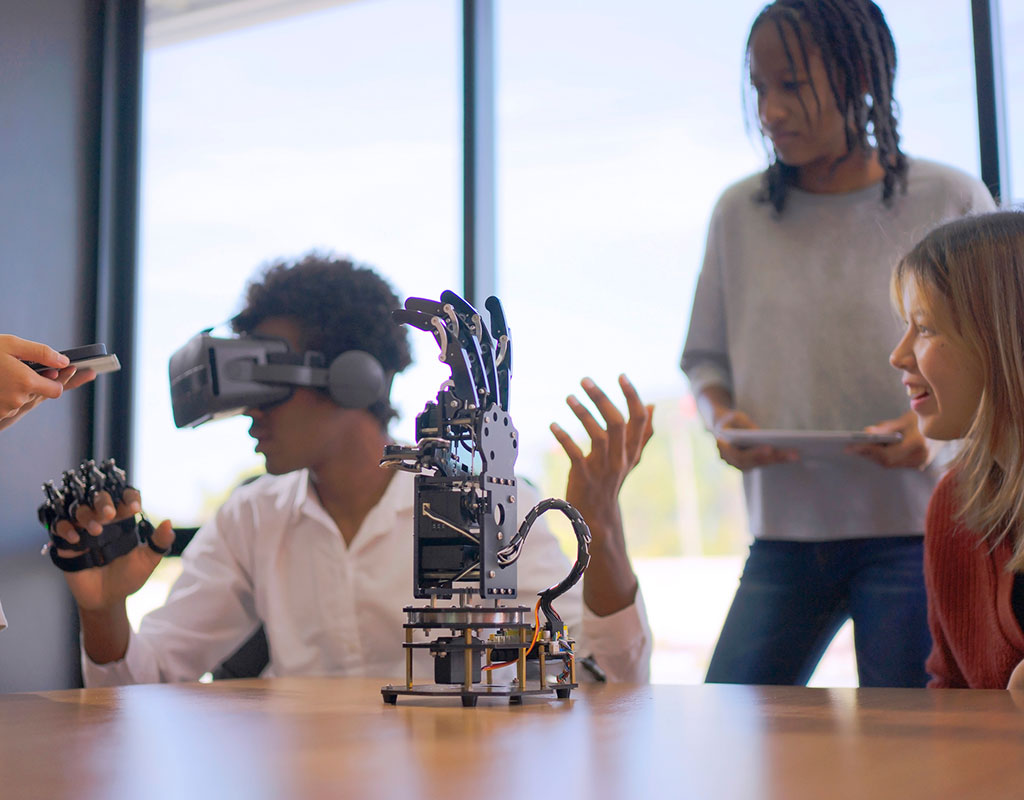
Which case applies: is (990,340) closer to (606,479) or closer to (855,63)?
(606,479)

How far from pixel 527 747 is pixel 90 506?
94 centimetres

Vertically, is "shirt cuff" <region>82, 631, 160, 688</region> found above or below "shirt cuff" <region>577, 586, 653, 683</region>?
below

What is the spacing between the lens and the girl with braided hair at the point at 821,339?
1745 mm

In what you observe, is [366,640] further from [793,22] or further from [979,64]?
[979,64]

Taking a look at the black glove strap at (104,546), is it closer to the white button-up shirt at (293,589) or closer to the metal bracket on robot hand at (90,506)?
the metal bracket on robot hand at (90,506)

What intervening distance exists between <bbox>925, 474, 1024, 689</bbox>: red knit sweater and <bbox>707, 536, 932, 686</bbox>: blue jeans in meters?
0.22

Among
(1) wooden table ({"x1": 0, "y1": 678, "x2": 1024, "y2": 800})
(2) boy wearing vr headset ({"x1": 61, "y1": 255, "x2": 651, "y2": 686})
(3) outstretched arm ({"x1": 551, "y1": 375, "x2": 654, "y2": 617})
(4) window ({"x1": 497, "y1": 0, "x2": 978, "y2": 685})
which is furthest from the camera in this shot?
(4) window ({"x1": 497, "y1": 0, "x2": 978, "y2": 685})

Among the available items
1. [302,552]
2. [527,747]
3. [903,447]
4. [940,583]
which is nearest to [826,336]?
[903,447]

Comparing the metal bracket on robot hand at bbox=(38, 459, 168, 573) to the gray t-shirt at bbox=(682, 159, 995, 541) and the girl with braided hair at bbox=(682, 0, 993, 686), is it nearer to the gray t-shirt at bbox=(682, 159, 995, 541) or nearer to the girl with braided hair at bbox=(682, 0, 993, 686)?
the girl with braided hair at bbox=(682, 0, 993, 686)

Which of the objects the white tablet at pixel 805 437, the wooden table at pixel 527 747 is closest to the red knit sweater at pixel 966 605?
the white tablet at pixel 805 437

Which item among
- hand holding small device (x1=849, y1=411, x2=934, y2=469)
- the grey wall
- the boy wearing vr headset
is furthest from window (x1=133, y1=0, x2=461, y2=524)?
hand holding small device (x1=849, y1=411, x2=934, y2=469)

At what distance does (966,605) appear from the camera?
1.37m

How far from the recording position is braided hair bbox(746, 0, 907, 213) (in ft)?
6.03

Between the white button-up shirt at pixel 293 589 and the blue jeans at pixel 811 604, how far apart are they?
1.25 ft
